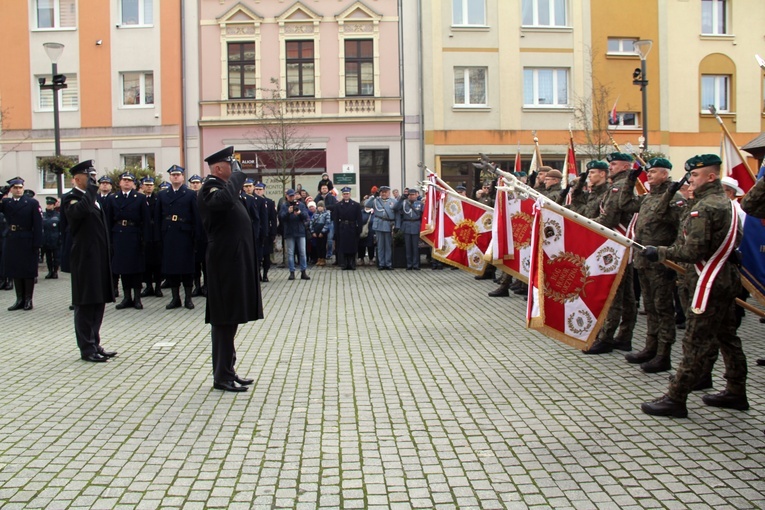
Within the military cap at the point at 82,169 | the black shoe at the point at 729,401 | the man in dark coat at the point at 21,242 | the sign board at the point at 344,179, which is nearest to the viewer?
the black shoe at the point at 729,401

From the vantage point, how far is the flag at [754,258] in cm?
740

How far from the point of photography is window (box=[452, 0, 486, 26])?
3309cm

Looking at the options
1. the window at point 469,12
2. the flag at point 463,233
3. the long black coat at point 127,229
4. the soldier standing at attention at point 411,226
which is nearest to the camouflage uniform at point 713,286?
the flag at point 463,233

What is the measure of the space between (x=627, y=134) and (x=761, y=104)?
20.4ft

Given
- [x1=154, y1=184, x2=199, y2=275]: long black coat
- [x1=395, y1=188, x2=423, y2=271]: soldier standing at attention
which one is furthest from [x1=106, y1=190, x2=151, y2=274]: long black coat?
[x1=395, y1=188, x2=423, y2=271]: soldier standing at attention

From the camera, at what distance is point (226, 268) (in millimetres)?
7402

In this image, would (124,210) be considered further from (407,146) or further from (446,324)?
(407,146)

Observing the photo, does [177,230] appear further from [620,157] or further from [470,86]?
[470,86]

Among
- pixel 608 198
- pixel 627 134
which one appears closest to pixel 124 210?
pixel 608 198

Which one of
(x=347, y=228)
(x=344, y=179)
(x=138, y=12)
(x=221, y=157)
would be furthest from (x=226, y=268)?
(x=138, y=12)

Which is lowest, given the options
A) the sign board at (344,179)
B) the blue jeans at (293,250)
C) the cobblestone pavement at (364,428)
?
the cobblestone pavement at (364,428)

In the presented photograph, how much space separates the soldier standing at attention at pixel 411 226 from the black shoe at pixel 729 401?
14548 mm

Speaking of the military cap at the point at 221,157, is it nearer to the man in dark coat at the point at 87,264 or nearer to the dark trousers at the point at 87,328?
the man in dark coat at the point at 87,264

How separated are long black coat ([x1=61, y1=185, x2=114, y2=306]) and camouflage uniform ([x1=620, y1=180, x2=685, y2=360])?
5.94 m
